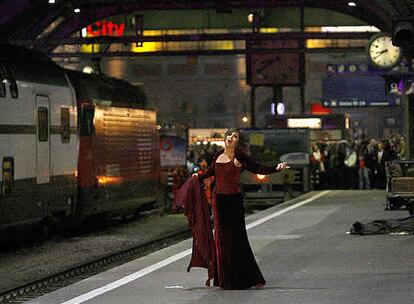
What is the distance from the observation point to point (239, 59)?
3509 inches

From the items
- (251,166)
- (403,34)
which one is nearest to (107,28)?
(403,34)

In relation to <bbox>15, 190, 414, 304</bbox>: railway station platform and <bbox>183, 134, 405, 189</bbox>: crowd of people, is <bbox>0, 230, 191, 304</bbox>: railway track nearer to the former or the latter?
<bbox>15, 190, 414, 304</bbox>: railway station platform

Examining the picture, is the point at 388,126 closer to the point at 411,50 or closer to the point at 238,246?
the point at 411,50

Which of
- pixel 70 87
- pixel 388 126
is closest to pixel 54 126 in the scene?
pixel 70 87

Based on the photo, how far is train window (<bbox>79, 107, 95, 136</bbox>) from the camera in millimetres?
26500

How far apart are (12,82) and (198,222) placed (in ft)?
26.1

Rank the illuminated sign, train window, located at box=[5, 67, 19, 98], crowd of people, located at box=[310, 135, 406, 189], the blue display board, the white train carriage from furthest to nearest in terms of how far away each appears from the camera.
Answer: the blue display board
the illuminated sign
crowd of people, located at box=[310, 135, 406, 189]
train window, located at box=[5, 67, 19, 98]
the white train carriage

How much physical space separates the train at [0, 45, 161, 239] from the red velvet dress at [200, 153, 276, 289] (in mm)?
7300

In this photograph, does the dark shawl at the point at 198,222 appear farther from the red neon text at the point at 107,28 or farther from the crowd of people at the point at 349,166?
the red neon text at the point at 107,28

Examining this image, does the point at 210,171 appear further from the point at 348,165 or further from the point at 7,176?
the point at 348,165

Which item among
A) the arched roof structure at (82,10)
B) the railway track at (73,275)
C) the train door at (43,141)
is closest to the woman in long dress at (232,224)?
the railway track at (73,275)

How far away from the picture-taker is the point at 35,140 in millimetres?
23000

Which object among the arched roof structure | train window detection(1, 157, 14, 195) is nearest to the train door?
train window detection(1, 157, 14, 195)

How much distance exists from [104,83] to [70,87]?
3.05 metres
